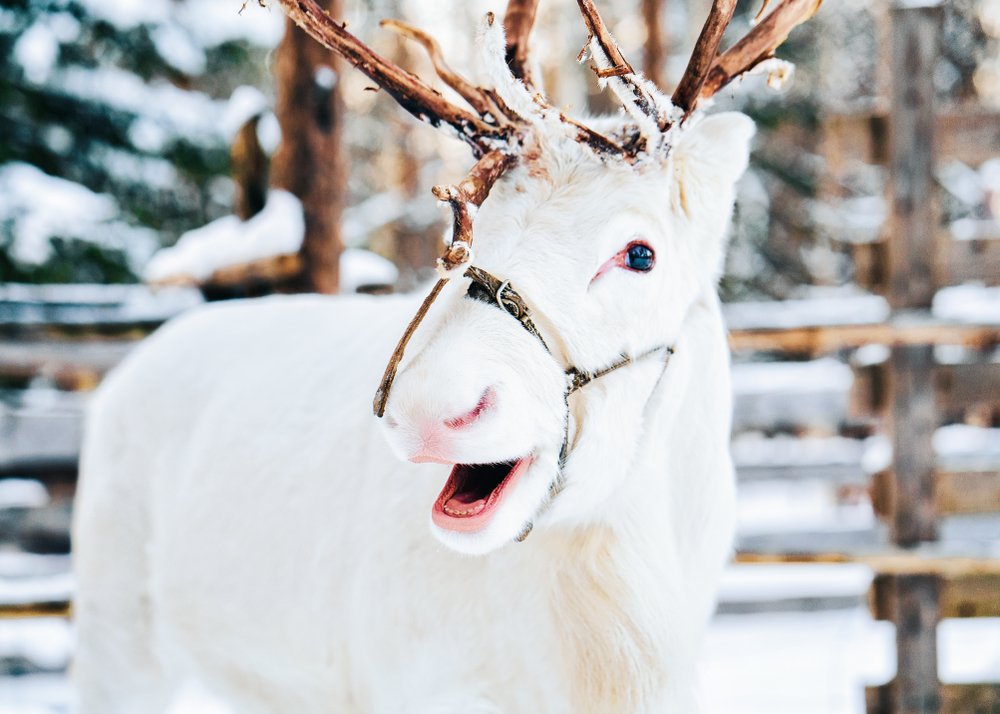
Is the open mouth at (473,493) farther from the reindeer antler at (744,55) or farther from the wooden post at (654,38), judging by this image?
the wooden post at (654,38)

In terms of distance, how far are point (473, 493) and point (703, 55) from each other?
902 millimetres

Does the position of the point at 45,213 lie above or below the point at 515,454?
above

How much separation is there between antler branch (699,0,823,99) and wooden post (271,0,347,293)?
137 inches

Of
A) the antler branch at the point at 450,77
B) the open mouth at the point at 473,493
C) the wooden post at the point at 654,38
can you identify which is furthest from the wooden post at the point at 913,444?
the wooden post at the point at 654,38

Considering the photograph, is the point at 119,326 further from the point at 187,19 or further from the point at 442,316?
the point at 187,19

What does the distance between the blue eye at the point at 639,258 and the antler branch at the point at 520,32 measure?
595mm

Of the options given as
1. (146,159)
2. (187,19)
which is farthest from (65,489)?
A: (187,19)

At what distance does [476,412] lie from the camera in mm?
1346

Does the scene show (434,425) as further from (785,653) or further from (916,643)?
(785,653)

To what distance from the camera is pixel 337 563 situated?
201cm

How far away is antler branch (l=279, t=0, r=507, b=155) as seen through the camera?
65.0 inches

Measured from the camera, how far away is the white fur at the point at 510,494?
150cm

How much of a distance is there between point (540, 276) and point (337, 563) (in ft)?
2.90

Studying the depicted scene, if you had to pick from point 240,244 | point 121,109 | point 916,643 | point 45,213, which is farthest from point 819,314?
point 121,109
